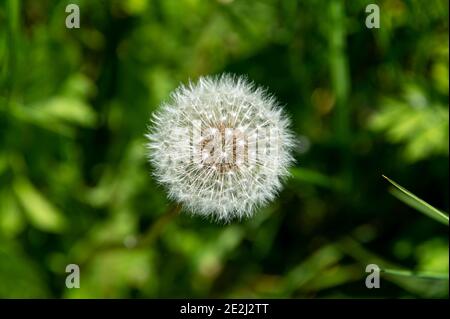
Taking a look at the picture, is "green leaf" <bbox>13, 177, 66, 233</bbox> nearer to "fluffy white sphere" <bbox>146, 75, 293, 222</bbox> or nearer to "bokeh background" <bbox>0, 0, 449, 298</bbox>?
"bokeh background" <bbox>0, 0, 449, 298</bbox>

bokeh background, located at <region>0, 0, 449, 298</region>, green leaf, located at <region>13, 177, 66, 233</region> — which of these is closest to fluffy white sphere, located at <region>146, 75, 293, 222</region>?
bokeh background, located at <region>0, 0, 449, 298</region>

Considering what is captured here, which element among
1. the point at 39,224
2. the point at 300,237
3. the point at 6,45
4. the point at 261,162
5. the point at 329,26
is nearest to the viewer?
the point at 261,162

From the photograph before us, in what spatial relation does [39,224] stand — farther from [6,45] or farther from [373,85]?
[373,85]

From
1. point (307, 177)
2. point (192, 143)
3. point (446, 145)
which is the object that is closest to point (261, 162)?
point (192, 143)

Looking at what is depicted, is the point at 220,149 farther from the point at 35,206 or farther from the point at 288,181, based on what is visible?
the point at 35,206

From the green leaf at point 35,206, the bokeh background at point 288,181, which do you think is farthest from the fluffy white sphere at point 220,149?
the green leaf at point 35,206

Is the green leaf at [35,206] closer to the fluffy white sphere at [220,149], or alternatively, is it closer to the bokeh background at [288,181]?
the bokeh background at [288,181]

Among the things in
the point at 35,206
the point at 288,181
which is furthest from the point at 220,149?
the point at 35,206
